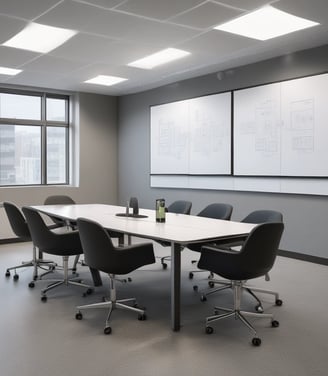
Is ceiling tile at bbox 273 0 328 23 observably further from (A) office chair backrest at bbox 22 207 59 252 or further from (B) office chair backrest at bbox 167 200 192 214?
(A) office chair backrest at bbox 22 207 59 252

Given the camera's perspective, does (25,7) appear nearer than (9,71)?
Yes

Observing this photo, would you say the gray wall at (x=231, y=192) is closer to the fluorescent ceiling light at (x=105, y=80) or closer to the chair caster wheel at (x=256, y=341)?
the fluorescent ceiling light at (x=105, y=80)

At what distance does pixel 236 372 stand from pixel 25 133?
6.55 meters

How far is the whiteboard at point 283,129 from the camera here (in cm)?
541

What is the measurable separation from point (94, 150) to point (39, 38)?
378 centimetres

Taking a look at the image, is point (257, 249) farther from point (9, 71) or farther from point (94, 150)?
point (94, 150)

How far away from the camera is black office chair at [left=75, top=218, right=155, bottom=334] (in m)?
3.28

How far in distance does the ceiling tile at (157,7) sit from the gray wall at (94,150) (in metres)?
4.51

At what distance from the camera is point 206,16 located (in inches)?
165

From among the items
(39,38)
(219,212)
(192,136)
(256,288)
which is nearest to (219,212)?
(219,212)

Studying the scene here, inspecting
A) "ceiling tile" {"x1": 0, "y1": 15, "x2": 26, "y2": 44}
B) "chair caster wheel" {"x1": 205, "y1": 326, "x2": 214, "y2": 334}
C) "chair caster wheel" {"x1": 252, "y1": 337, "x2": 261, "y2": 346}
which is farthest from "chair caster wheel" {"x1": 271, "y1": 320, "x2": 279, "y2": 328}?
"ceiling tile" {"x1": 0, "y1": 15, "x2": 26, "y2": 44}

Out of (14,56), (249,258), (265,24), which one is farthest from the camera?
(14,56)

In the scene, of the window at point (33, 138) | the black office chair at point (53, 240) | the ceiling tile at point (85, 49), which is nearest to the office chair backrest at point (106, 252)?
the black office chair at point (53, 240)

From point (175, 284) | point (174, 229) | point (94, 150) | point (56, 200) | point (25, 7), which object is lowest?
point (175, 284)
